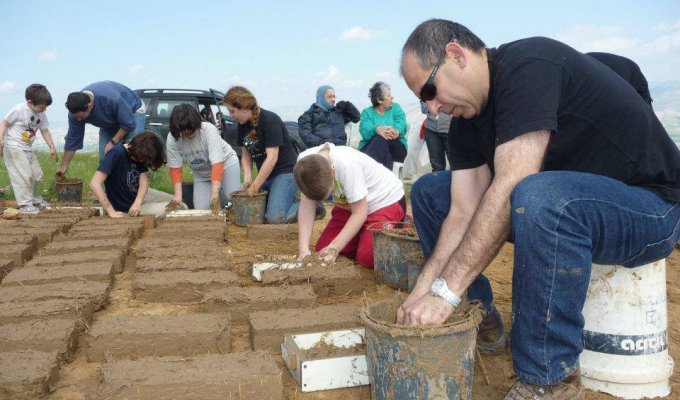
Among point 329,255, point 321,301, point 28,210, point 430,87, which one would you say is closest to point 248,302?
point 321,301

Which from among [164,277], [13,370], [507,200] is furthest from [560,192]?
[164,277]

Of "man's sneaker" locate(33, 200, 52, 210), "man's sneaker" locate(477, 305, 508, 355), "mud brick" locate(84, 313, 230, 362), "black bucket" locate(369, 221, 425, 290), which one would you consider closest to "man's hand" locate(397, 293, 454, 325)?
"man's sneaker" locate(477, 305, 508, 355)

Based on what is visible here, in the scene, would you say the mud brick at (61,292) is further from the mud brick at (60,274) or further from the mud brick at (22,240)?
the mud brick at (22,240)

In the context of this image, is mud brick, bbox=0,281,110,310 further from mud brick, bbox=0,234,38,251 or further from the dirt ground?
mud brick, bbox=0,234,38,251

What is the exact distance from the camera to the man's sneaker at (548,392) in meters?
2.04

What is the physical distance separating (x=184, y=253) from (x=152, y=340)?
145cm

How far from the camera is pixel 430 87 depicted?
2133 millimetres

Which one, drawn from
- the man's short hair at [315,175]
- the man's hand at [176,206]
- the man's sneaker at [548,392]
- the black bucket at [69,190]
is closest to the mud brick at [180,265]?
the man's short hair at [315,175]

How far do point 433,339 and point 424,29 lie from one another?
1.12 metres

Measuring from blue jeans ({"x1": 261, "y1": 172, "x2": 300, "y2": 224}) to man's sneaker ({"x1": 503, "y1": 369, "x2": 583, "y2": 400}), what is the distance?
432cm

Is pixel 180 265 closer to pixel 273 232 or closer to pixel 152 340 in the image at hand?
pixel 152 340

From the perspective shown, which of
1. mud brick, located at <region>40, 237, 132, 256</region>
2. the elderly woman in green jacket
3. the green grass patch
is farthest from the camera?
the green grass patch

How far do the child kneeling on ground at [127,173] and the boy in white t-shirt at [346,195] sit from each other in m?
2.23

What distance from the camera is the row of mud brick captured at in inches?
87.1
